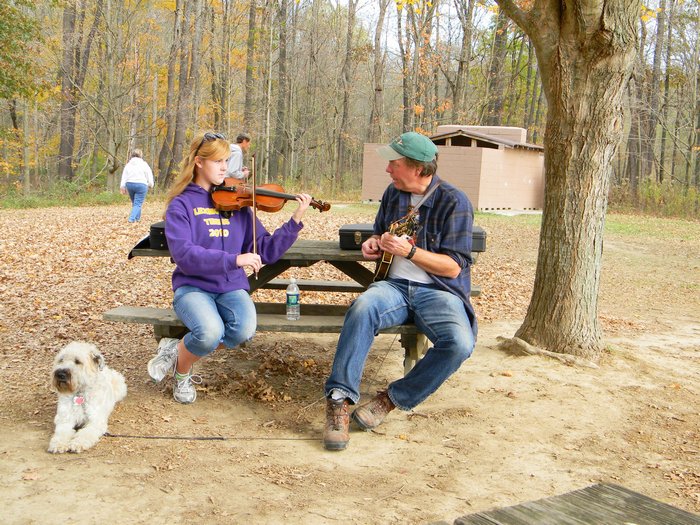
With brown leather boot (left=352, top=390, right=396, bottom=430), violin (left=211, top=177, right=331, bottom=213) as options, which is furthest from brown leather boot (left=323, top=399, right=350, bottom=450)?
violin (left=211, top=177, right=331, bottom=213)

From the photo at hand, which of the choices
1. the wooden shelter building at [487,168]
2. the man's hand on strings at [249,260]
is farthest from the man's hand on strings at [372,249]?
the wooden shelter building at [487,168]

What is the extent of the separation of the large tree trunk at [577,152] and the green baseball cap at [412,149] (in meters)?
1.70

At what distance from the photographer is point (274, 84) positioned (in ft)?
132

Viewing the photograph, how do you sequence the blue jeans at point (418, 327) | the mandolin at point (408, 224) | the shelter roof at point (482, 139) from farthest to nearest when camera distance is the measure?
the shelter roof at point (482, 139), the mandolin at point (408, 224), the blue jeans at point (418, 327)

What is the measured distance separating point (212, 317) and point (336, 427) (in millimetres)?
1062

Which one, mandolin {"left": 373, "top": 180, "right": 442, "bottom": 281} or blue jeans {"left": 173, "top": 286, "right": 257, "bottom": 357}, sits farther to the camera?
mandolin {"left": 373, "top": 180, "right": 442, "bottom": 281}

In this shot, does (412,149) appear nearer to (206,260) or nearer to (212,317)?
(206,260)

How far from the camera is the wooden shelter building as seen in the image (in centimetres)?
2242

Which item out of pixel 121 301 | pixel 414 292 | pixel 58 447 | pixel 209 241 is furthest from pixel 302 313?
pixel 121 301

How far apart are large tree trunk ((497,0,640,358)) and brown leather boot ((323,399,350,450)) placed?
2.36 metres

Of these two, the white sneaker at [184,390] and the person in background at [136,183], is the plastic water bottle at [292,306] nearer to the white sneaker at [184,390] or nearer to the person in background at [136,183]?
the white sneaker at [184,390]

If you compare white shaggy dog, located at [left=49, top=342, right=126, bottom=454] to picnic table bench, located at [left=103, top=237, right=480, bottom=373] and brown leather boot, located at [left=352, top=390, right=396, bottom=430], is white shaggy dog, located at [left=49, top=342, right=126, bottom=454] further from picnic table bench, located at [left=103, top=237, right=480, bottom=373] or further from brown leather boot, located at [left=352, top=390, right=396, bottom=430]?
brown leather boot, located at [left=352, top=390, right=396, bottom=430]

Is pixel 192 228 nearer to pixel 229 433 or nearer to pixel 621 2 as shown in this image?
pixel 229 433

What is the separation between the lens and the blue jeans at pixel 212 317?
445 centimetres
